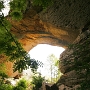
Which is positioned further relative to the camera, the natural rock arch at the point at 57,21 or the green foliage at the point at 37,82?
the green foliage at the point at 37,82

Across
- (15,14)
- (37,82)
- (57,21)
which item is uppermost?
(57,21)

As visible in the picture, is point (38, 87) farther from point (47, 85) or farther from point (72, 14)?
point (72, 14)

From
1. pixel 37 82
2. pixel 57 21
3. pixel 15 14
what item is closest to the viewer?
pixel 15 14

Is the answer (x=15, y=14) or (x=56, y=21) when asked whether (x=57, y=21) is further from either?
(x=15, y=14)

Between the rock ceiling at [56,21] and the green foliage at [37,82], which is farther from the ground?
the rock ceiling at [56,21]

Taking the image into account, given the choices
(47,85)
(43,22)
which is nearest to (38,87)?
(47,85)

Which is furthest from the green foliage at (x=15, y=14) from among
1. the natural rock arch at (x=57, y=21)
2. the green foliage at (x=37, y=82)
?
the green foliage at (x=37, y=82)

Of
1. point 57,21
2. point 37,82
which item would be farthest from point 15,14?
point 37,82

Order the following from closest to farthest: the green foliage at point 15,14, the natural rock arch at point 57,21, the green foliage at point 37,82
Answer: the green foliage at point 15,14 → the natural rock arch at point 57,21 → the green foliage at point 37,82

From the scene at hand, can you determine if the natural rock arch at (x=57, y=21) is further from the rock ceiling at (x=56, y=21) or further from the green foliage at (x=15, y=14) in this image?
the green foliage at (x=15, y=14)

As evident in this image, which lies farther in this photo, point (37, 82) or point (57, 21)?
point (37, 82)

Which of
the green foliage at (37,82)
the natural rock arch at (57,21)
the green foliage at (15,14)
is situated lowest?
the green foliage at (37,82)

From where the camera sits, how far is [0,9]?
4352 millimetres

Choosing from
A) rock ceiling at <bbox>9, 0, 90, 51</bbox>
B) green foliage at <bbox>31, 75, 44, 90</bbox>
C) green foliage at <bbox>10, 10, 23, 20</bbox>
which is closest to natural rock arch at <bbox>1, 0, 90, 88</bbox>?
rock ceiling at <bbox>9, 0, 90, 51</bbox>
